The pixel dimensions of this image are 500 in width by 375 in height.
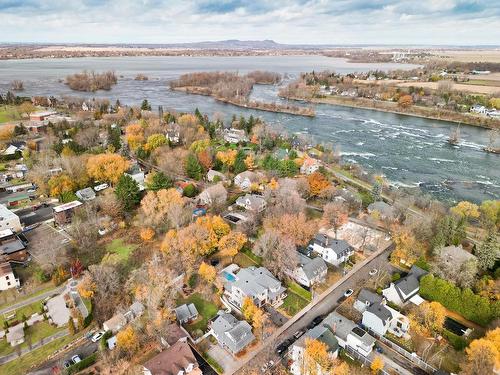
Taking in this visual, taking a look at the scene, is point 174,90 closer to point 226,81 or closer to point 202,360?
point 226,81

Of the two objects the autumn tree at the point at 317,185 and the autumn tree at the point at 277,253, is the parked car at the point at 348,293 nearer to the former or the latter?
the autumn tree at the point at 277,253

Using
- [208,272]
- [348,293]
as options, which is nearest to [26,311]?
[208,272]

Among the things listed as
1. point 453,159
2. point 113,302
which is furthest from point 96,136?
point 453,159

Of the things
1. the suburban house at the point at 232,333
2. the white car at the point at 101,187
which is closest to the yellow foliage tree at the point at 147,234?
the suburban house at the point at 232,333

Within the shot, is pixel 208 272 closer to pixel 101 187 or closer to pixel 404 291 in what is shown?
pixel 404 291

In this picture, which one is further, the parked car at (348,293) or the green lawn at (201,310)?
the parked car at (348,293)

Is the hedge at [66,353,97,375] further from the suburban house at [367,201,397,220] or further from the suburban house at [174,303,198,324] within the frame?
the suburban house at [367,201,397,220]

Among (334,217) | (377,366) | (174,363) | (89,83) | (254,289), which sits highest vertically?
(89,83)
